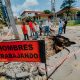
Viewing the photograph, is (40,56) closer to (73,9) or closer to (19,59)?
(19,59)

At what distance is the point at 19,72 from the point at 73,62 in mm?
2460

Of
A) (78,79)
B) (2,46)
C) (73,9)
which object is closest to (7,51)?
(2,46)

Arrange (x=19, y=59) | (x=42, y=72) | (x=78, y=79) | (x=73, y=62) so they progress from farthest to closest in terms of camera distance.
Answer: (x=73, y=62) < (x=42, y=72) < (x=78, y=79) < (x=19, y=59)

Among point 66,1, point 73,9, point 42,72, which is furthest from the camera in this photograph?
point 66,1

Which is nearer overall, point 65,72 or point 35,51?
point 35,51

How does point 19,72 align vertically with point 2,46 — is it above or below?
below

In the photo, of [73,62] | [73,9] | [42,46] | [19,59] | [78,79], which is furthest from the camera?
[73,9]

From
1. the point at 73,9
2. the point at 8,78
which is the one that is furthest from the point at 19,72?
the point at 73,9

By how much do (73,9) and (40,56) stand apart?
7443cm

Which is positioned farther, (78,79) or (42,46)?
(78,79)

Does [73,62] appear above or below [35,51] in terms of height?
below

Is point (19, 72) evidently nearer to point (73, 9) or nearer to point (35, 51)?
point (35, 51)

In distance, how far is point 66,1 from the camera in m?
84.4

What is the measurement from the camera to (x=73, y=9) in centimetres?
7925
